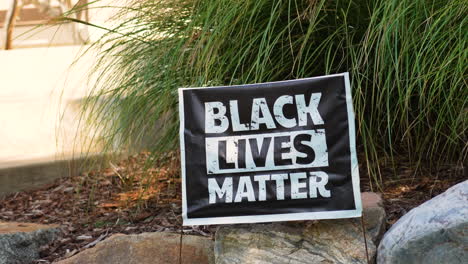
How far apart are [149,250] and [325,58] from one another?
4.96 ft

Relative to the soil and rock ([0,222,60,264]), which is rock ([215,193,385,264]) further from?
rock ([0,222,60,264])

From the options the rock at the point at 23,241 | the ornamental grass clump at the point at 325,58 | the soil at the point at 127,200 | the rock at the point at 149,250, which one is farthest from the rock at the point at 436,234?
the rock at the point at 23,241

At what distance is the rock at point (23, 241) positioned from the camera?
15.4ft

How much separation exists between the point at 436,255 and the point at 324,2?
1.74 metres

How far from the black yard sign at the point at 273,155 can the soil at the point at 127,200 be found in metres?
0.84

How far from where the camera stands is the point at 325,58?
15.5 feet

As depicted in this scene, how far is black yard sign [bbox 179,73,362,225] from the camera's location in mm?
3781

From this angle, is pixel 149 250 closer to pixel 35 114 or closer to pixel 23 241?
pixel 23 241

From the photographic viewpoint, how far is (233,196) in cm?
383

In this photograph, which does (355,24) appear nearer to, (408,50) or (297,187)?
(408,50)

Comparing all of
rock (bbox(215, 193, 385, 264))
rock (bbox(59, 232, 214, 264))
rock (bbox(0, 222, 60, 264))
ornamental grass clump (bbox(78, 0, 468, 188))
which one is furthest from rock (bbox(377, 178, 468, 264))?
rock (bbox(0, 222, 60, 264))

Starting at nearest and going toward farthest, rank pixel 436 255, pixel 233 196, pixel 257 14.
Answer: pixel 436 255 → pixel 233 196 → pixel 257 14

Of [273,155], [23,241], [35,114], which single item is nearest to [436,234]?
[273,155]

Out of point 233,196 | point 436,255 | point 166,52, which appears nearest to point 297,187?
point 233,196
